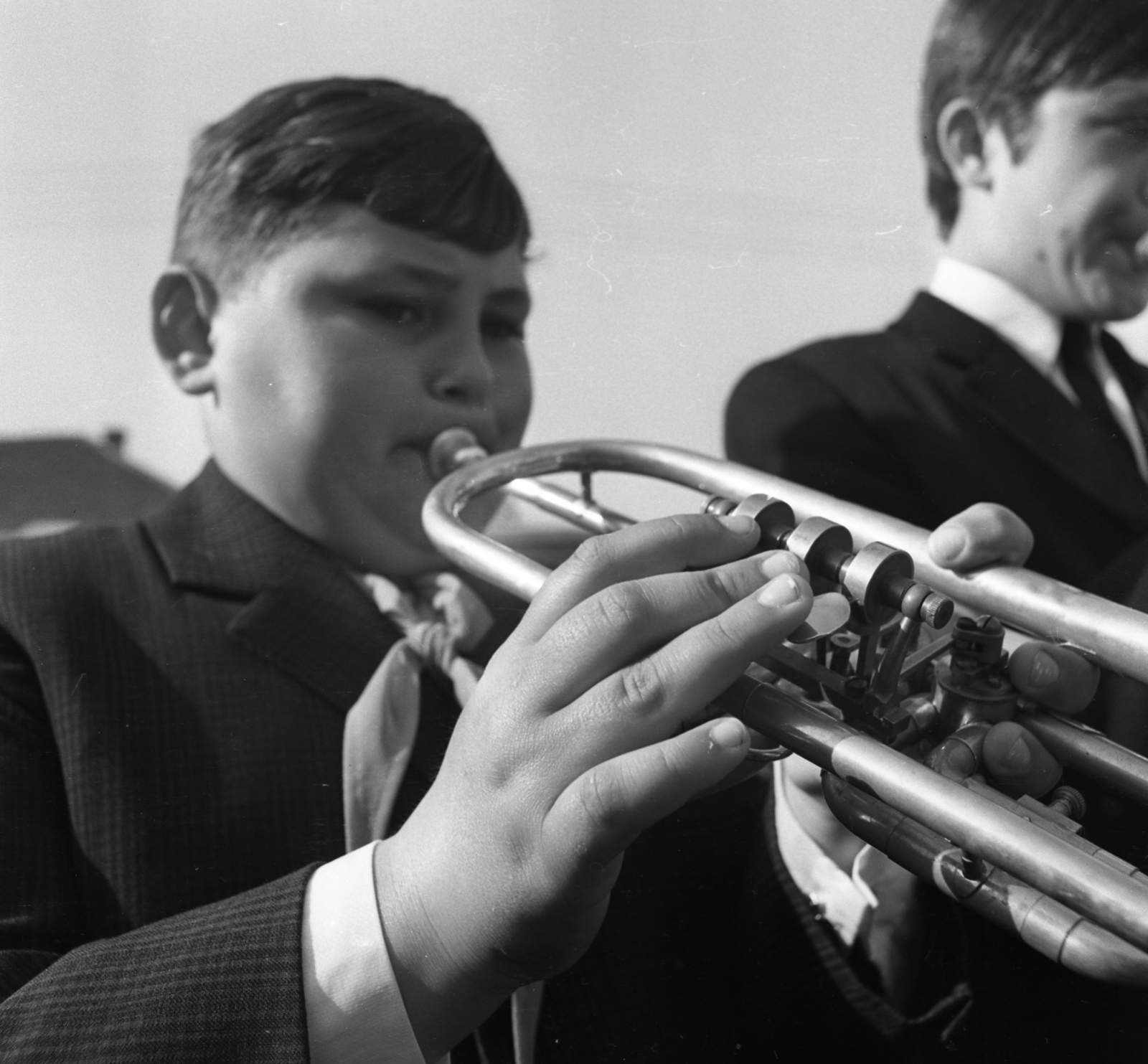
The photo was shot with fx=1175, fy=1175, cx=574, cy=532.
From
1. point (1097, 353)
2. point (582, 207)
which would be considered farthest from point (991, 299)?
point (582, 207)

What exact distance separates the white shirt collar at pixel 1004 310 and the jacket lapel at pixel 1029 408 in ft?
0.04

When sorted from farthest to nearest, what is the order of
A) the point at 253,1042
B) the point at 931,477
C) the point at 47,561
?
the point at 931,477 < the point at 47,561 < the point at 253,1042

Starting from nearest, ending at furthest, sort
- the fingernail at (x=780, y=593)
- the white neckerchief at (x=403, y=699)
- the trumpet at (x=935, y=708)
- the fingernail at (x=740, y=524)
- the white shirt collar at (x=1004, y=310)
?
the trumpet at (x=935, y=708), the fingernail at (x=780, y=593), the fingernail at (x=740, y=524), the white neckerchief at (x=403, y=699), the white shirt collar at (x=1004, y=310)

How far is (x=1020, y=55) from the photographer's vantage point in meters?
1.36

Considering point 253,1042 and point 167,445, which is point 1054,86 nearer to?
point 167,445

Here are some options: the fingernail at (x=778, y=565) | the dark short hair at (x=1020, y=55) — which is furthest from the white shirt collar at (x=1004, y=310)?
the fingernail at (x=778, y=565)

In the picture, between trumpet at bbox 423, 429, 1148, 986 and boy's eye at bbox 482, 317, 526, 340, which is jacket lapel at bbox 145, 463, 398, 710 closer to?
trumpet at bbox 423, 429, 1148, 986

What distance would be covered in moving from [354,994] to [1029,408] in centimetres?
106

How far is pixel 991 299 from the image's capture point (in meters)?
1.46

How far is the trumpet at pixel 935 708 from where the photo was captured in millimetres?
655

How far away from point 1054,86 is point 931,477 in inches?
18.3

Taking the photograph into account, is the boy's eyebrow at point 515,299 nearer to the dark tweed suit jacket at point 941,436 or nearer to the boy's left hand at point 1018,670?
the dark tweed suit jacket at point 941,436

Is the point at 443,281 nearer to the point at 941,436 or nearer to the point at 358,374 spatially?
the point at 358,374

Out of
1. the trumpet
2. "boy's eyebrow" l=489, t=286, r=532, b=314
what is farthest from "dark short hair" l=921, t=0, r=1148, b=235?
the trumpet
